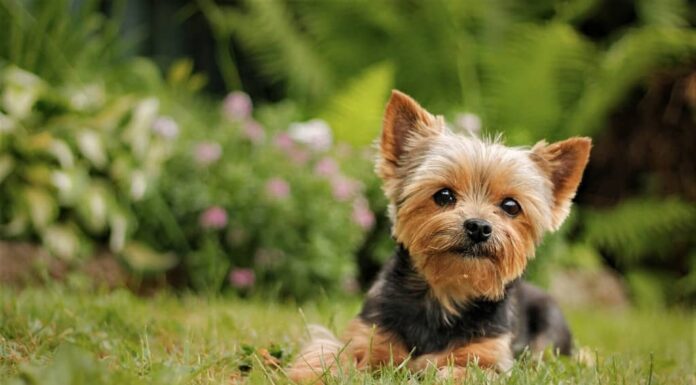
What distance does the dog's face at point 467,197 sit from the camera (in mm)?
3746

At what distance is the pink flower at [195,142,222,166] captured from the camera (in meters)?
6.88

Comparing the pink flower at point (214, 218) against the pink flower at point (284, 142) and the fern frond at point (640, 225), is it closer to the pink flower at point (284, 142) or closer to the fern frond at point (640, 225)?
the pink flower at point (284, 142)

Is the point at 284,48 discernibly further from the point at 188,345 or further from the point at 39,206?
the point at 188,345

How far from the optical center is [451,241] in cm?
372

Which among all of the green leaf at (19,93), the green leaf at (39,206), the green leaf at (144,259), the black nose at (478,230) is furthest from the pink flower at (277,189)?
the black nose at (478,230)

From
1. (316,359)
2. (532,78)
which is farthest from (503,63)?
(316,359)

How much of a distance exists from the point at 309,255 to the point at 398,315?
2.94 m

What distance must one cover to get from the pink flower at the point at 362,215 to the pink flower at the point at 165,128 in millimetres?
1624

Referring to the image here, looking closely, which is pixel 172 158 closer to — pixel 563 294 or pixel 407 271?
pixel 407 271

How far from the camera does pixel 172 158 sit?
708cm

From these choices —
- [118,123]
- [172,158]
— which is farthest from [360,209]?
[118,123]

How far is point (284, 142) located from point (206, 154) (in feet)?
2.21

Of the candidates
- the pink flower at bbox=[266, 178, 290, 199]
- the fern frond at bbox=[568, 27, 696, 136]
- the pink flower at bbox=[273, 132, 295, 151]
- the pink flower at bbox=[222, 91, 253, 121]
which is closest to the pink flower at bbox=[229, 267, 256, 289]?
the pink flower at bbox=[266, 178, 290, 199]

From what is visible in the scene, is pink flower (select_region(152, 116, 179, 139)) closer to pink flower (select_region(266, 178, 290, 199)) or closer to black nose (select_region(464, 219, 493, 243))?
pink flower (select_region(266, 178, 290, 199))
